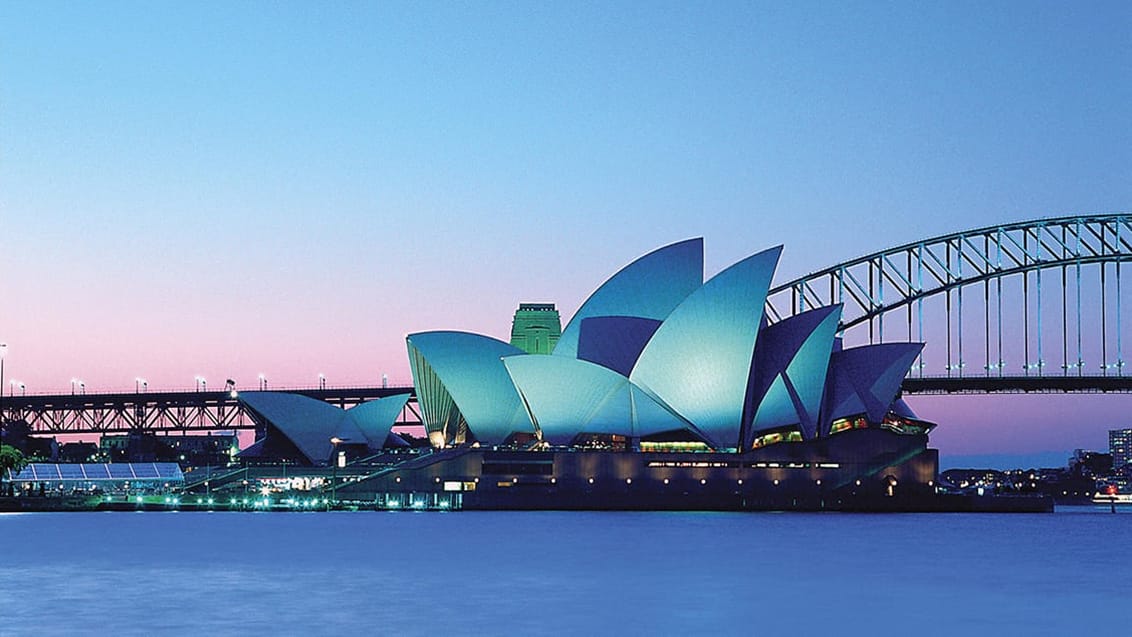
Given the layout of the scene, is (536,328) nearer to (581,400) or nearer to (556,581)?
(581,400)

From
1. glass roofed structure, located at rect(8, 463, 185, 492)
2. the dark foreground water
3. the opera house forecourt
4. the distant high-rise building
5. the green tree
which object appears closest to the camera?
the dark foreground water

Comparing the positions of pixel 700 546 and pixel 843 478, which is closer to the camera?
pixel 700 546

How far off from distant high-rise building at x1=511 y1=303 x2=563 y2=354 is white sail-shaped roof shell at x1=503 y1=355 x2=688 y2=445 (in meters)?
38.6

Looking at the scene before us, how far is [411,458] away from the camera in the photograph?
11444cm

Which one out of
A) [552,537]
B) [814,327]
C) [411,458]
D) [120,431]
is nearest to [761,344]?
[814,327]

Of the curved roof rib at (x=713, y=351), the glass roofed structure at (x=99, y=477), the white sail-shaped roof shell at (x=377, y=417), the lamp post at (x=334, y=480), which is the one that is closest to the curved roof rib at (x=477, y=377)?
the lamp post at (x=334, y=480)

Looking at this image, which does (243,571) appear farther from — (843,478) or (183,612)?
(843,478)

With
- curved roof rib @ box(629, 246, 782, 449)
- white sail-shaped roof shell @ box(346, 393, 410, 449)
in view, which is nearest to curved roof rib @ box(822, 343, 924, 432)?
curved roof rib @ box(629, 246, 782, 449)

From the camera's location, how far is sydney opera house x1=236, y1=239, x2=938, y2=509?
335 feet

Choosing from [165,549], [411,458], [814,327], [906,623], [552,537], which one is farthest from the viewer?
[411,458]

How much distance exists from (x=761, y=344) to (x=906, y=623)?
6656 cm

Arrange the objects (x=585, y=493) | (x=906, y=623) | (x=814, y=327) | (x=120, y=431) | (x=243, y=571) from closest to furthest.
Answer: (x=906, y=623) < (x=243, y=571) < (x=814, y=327) < (x=585, y=493) < (x=120, y=431)

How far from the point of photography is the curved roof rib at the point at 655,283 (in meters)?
103

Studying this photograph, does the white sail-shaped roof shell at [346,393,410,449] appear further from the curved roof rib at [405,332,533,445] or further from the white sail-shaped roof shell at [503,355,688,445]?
the white sail-shaped roof shell at [503,355,688,445]
